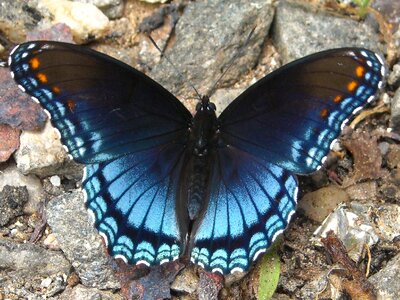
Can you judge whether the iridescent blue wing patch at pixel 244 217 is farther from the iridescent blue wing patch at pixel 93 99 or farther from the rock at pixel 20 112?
the rock at pixel 20 112

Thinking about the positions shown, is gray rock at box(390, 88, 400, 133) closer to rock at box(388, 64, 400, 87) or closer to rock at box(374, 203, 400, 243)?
rock at box(388, 64, 400, 87)

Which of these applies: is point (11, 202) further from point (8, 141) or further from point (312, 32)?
point (312, 32)

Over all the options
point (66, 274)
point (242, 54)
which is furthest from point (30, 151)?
point (242, 54)

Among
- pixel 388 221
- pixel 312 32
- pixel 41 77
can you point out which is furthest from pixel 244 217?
pixel 312 32

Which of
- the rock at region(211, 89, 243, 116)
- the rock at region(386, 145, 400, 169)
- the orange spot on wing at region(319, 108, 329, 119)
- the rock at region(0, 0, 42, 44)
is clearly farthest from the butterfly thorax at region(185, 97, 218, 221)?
the rock at region(0, 0, 42, 44)

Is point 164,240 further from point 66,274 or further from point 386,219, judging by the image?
point 386,219

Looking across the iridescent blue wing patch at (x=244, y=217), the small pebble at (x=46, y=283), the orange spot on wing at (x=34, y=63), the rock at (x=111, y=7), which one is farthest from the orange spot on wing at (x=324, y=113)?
the rock at (x=111, y=7)
